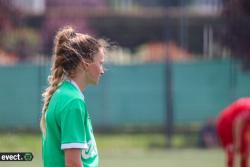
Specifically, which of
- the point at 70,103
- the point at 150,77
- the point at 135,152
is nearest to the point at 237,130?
the point at 70,103

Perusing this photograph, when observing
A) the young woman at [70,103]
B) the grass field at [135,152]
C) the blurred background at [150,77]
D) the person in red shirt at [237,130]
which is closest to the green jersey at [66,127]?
the young woman at [70,103]

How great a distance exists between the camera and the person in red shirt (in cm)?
827

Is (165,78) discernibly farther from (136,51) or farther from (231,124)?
(231,124)

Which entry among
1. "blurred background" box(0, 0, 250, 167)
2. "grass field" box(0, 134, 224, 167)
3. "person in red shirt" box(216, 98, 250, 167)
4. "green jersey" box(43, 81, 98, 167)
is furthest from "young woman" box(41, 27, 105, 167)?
"blurred background" box(0, 0, 250, 167)

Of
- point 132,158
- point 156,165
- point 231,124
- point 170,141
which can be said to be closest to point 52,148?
point 231,124

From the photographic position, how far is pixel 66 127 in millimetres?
4227

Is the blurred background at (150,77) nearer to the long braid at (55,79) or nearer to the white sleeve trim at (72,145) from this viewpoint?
the long braid at (55,79)

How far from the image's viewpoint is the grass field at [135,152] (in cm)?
1374

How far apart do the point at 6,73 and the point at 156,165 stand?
211 inches

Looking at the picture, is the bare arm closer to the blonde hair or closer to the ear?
the blonde hair

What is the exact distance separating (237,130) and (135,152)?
8369 millimetres

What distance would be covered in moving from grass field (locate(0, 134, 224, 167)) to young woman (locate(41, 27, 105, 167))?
8.26 m

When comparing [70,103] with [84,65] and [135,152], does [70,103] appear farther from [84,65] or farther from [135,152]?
[135,152]

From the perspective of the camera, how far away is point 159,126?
59.1 feet
